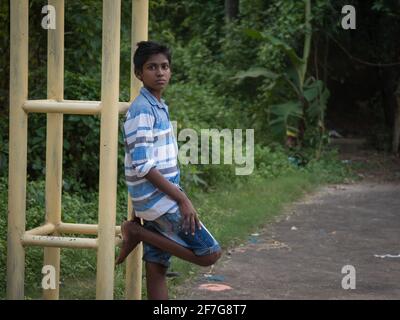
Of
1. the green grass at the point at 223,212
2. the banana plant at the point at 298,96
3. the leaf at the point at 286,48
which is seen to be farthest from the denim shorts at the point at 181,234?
the banana plant at the point at 298,96

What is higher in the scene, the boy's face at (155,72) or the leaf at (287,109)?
the boy's face at (155,72)

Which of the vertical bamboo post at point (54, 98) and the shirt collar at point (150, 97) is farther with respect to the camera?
the vertical bamboo post at point (54, 98)

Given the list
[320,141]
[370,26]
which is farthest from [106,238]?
[370,26]

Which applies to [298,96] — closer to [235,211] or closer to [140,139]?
[235,211]

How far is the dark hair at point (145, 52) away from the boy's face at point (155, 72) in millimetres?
18

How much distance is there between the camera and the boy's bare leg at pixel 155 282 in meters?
4.11

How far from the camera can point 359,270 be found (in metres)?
6.02

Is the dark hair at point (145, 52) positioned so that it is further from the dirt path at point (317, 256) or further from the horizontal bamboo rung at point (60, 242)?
the dirt path at point (317, 256)

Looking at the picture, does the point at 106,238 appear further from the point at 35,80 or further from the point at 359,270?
the point at 35,80

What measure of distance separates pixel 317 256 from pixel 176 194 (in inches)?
114

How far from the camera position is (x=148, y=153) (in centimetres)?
385

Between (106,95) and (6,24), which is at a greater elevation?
(6,24)

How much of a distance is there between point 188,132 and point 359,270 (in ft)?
13.0
